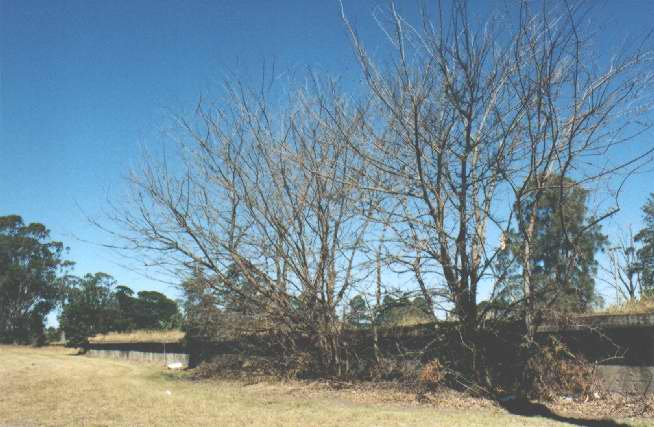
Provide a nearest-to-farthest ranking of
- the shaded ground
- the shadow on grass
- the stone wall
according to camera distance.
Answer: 1. the shadow on grass
2. the shaded ground
3. the stone wall

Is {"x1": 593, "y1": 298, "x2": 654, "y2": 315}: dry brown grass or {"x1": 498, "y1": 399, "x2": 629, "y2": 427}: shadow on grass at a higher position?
{"x1": 593, "y1": 298, "x2": 654, "y2": 315}: dry brown grass

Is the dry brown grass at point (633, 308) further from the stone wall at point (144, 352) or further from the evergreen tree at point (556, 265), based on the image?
the stone wall at point (144, 352)

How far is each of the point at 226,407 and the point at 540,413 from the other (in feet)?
14.1

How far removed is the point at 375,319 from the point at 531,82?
5.08 metres

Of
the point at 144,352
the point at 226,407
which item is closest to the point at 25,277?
the point at 144,352

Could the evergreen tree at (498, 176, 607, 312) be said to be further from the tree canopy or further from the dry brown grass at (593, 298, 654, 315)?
the tree canopy

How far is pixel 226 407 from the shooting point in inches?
290

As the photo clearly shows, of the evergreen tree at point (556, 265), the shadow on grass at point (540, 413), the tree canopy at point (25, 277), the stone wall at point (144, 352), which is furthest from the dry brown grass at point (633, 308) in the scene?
the tree canopy at point (25, 277)

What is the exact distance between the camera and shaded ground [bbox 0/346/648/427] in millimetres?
6051

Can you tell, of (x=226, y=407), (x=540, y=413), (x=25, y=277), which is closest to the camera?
(x=540, y=413)

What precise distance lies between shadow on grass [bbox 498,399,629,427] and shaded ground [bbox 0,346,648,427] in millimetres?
12

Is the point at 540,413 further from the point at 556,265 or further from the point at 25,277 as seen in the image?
the point at 25,277

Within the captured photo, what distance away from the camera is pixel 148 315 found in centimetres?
6175

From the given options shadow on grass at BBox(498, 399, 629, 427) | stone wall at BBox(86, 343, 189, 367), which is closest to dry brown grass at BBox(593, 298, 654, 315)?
shadow on grass at BBox(498, 399, 629, 427)
